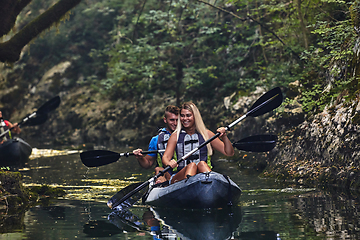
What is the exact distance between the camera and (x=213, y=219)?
5395 millimetres

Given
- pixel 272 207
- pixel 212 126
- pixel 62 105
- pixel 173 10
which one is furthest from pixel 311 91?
pixel 62 105

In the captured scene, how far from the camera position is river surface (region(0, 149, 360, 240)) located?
4.64 m

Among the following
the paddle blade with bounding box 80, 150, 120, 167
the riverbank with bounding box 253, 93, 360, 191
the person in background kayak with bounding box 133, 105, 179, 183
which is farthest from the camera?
the paddle blade with bounding box 80, 150, 120, 167

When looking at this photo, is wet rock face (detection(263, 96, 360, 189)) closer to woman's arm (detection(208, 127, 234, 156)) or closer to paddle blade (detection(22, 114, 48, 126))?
woman's arm (detection(208, 127, 234, 156))

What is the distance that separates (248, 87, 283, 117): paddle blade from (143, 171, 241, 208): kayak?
1.52 metres

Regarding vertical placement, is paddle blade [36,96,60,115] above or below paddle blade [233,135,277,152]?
above

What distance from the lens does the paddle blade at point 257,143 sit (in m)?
6.85

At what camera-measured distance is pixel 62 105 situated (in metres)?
22.2

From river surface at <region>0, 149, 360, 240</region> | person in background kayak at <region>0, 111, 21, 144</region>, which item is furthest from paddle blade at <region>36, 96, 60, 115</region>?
river surface at <region>0, 149, 360, 240</region>

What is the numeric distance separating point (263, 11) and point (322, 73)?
572 centimetres

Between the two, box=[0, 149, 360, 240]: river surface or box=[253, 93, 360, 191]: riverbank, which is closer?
box=[0, 149, 360, 240]: river surface

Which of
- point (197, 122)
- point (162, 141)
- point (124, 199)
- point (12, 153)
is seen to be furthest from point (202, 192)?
point (12, 153)

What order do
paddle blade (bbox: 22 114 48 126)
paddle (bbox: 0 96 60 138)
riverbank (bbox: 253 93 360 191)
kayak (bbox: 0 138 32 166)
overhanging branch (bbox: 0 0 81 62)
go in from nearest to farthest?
riverbank (bbox: 253 93 360 191), overhanging branch (bbox: 0 0 81 62), paddle (bbox: 0 96 60 138), kayak (bbox: 0 138 32 166), paddle blade (bbox: 22 114 48 126)

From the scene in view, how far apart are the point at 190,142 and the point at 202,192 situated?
0.89m
